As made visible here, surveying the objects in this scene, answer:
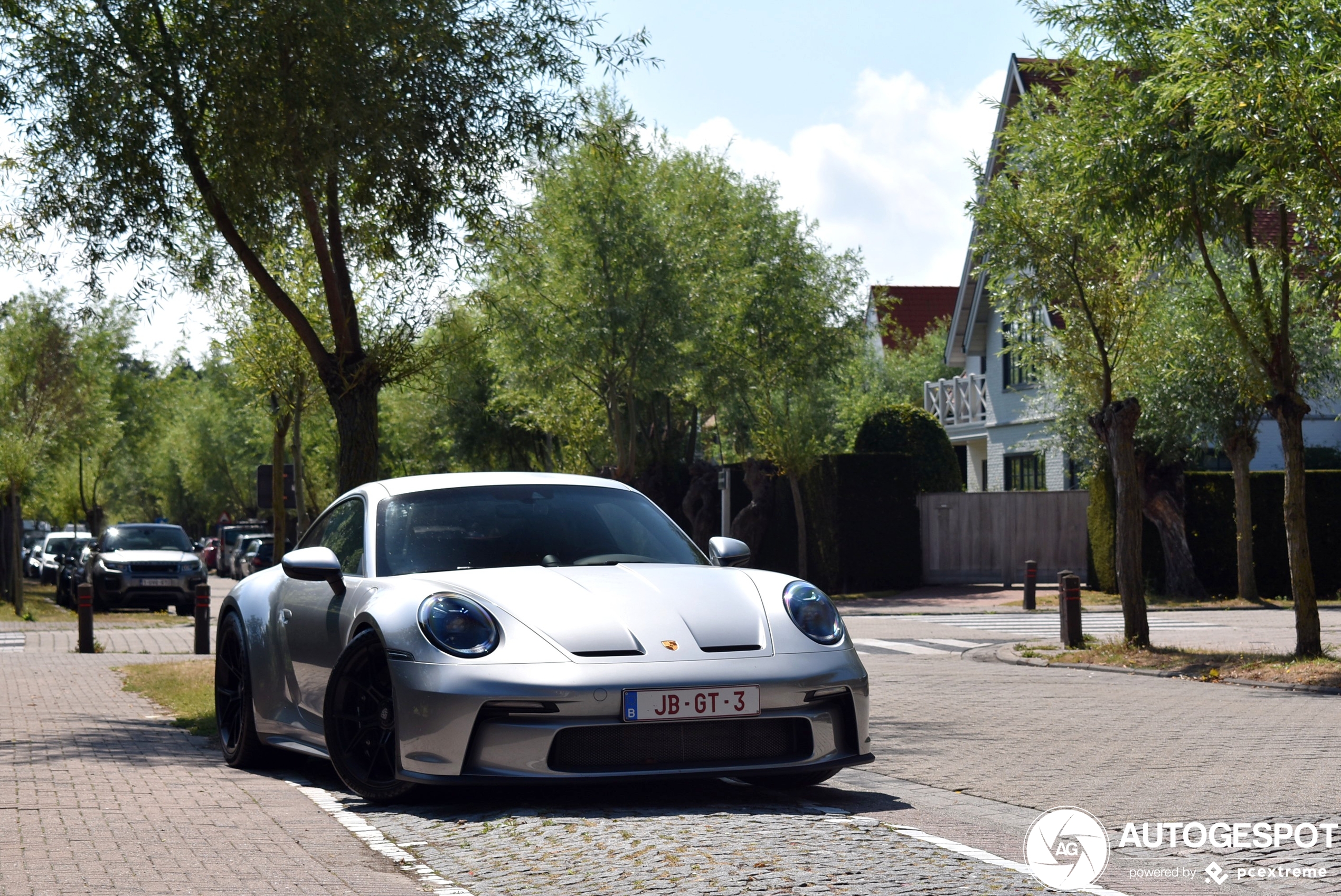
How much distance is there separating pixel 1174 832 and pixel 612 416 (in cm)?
2727

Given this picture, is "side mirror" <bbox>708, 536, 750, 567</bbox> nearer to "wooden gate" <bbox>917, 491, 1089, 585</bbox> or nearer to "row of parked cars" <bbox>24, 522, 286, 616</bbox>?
"row of parked cars" <bbox>24, 522, 286, 616</bbox>

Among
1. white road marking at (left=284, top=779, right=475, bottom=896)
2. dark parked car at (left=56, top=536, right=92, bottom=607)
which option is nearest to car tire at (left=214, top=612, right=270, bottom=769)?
white road marking at (left=284, top=779, right=475, bottom=896)

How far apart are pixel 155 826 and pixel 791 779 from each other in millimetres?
2672

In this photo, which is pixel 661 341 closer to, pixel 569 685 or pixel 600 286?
pixel 600 286

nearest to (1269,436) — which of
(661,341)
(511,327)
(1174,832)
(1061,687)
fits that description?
(661,341)

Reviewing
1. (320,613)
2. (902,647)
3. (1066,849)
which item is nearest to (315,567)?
(320,613)

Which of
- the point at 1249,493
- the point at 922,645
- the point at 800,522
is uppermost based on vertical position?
the point at 1249,493

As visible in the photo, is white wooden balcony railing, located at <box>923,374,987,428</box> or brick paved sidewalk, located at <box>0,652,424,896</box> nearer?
brick paved sidewalk, located at <box>0,652,424,896</box>

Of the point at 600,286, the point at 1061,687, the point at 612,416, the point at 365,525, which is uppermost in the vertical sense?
the point at 600,286

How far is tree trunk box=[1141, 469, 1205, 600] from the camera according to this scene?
2791cm

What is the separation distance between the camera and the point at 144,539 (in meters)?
30.5

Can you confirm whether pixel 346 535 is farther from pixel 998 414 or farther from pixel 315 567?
pixel 998 414

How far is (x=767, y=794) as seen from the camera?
671cm

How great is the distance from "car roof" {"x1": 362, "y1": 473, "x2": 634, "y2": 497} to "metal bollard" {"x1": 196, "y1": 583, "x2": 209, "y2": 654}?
11455 mm
